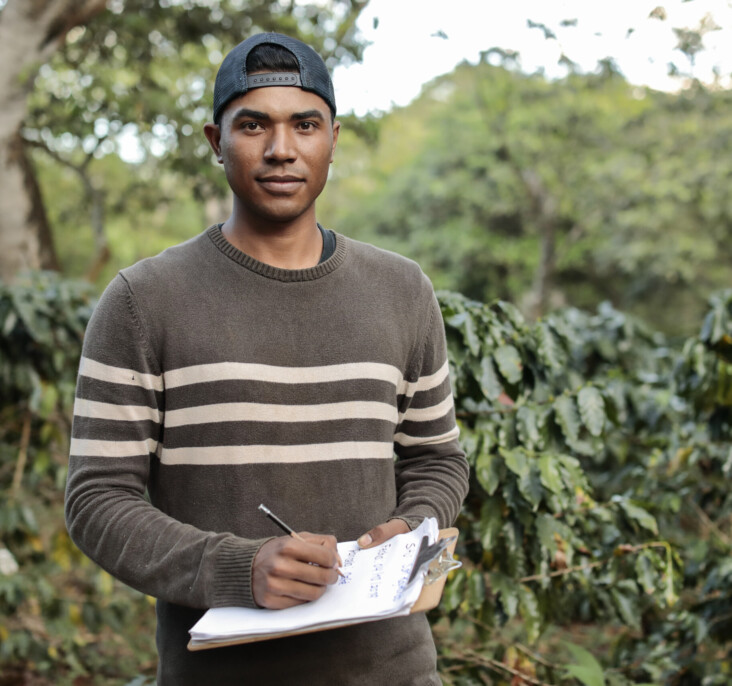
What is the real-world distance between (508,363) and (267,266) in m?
1.16

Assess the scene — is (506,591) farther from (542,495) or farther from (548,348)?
(548,348)

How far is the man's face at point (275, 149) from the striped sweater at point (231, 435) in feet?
0.41

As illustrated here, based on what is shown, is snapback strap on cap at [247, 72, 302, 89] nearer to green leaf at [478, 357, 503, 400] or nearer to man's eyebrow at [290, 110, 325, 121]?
man's eyebrow at [290, 110, 325, 121]

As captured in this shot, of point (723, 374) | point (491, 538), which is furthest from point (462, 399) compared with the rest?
point (723, 374)

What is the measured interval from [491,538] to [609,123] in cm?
1951

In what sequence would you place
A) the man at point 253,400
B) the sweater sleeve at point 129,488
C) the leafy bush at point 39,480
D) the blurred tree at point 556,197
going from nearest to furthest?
1. the sweater sleeve at point 129,488
2. the man at point 253,400
3. the leafy bush at point 39,480
4. the blurred tree at point 556,197

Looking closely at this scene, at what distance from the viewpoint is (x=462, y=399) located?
108 inches

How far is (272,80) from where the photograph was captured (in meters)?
1.62

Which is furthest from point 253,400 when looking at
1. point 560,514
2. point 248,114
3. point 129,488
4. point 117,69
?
point 117,69

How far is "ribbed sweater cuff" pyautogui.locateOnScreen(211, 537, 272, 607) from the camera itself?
1.37m

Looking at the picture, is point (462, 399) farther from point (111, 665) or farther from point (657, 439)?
point (111, 665)

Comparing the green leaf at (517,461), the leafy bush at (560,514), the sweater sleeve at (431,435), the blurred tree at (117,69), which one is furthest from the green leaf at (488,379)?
the blurred tree at (117,69)

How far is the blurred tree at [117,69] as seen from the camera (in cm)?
571

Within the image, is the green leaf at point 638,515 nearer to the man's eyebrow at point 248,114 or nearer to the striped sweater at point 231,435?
the striped sweater at point 231,435
